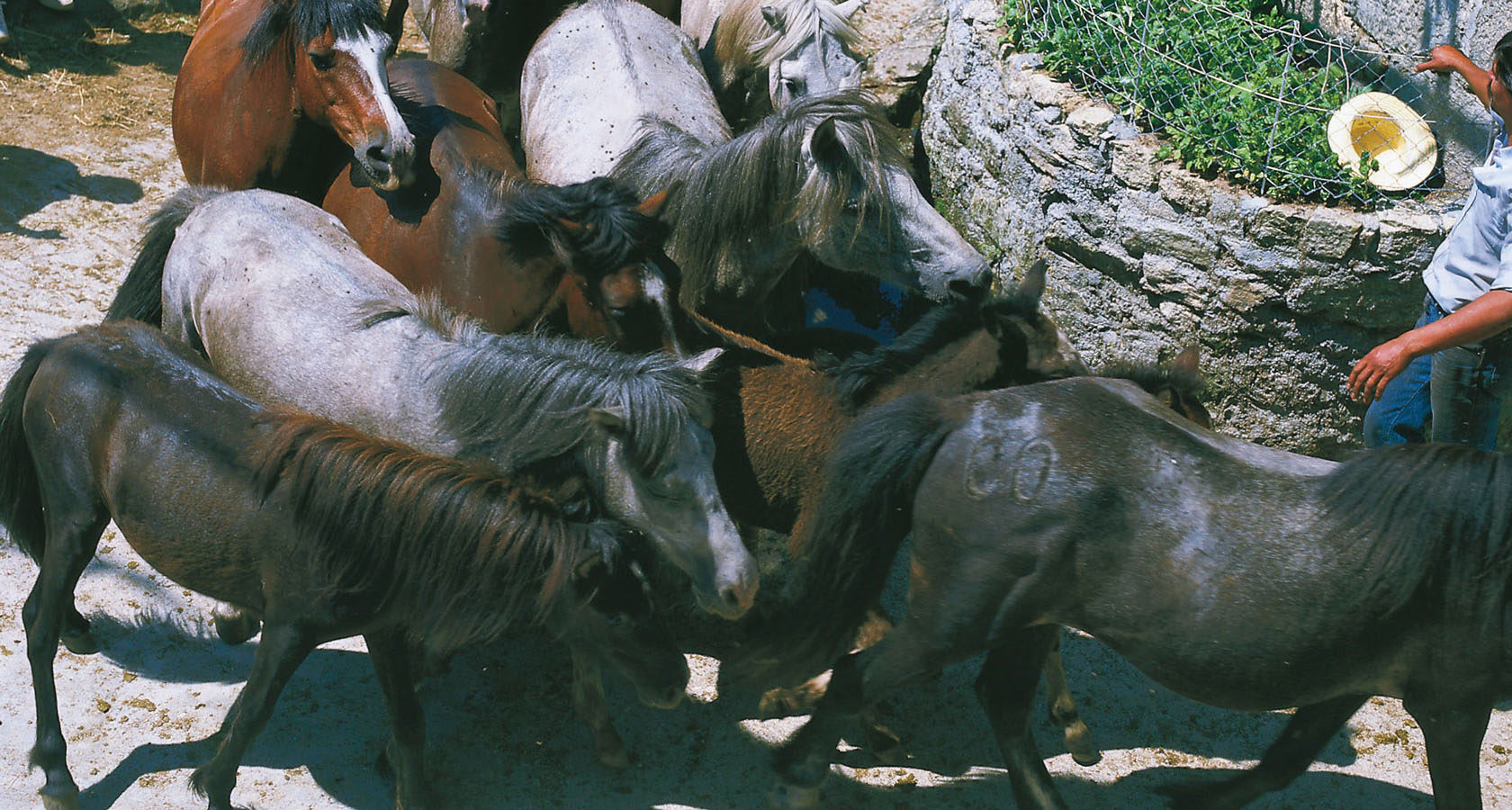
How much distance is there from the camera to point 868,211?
454cm

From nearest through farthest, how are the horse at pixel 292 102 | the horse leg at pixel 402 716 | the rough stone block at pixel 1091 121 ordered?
the horse leg at pixel 402 716, the horse at pixel 292 102, the rough stone block at pixel 1091 121

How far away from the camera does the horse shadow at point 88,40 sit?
8.34 meters

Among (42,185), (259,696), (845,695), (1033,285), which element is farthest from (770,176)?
(42,185)

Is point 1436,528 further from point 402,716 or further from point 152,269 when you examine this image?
point 152,269

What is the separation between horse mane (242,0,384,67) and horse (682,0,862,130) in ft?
5.99

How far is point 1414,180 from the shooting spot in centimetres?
496

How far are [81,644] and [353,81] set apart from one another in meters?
2.26

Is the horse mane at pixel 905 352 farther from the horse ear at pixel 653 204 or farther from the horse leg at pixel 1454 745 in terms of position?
the horse leg at pixel 1454 745

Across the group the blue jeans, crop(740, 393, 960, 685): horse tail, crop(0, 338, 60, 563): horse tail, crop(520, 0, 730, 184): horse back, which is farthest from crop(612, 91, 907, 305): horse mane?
crop(0, 338, 60, 563): horse tail

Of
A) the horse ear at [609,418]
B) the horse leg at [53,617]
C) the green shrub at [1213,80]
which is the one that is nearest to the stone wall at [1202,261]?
the green shrub at [1213,80]

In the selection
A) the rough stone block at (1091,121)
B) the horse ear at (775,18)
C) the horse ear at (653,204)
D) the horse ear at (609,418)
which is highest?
the horse ear at (775,18)

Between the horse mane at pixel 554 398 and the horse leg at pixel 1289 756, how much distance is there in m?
1.97

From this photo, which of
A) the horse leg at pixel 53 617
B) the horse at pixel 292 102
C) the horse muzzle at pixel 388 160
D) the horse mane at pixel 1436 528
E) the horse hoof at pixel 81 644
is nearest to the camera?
the horse mane at pixel 1436 528

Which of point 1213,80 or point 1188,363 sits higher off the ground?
point 1213,80
